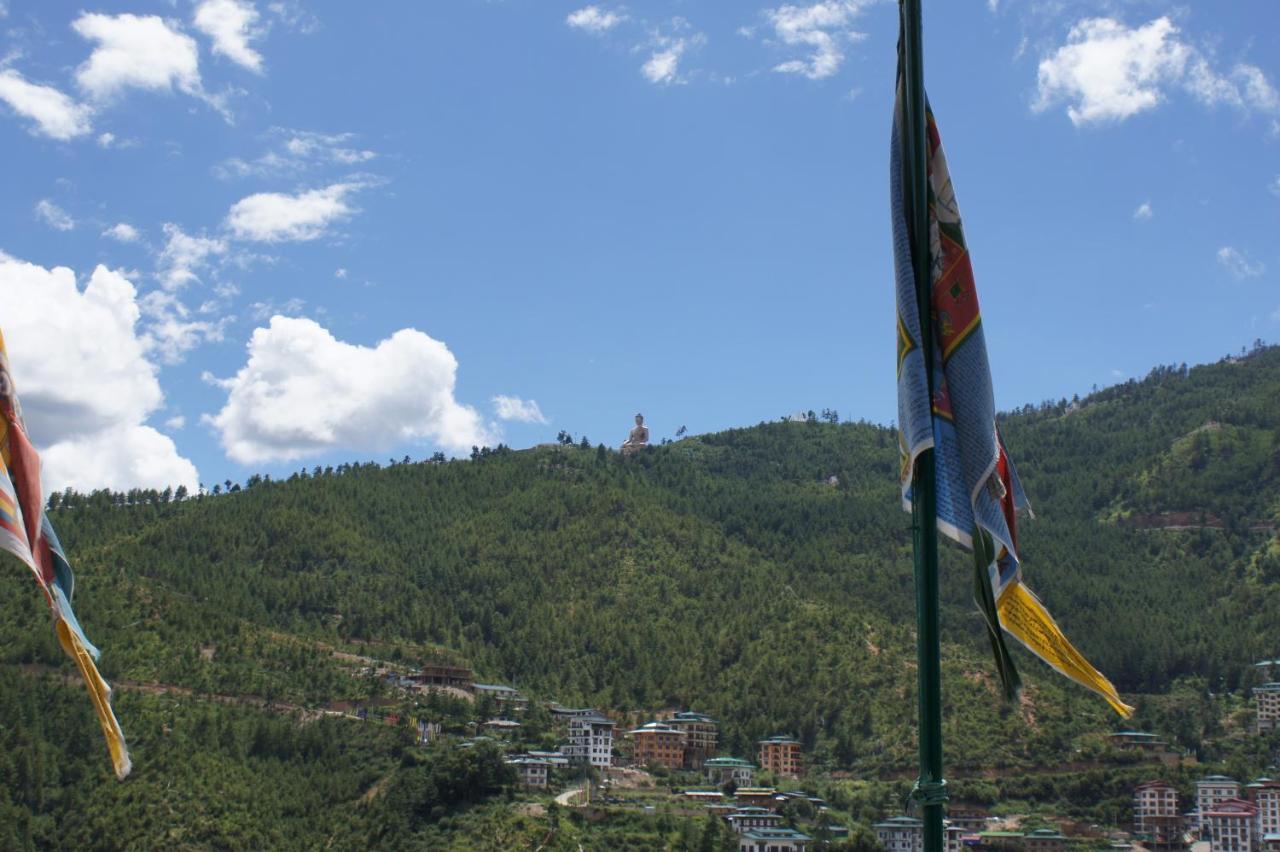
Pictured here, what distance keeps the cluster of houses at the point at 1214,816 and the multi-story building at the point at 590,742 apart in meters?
23.6

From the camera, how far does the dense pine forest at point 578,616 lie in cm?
6669

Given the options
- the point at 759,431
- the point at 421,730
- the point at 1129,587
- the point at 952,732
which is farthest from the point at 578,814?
the point at 759,431

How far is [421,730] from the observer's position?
7575 centimetres

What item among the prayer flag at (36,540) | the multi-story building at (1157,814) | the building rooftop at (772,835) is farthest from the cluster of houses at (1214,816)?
the prayer flag at (36,540)

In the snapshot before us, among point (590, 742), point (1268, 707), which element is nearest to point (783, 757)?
point (590, 742)

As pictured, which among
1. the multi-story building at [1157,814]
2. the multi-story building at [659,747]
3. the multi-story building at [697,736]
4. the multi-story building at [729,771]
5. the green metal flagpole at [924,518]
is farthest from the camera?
the multi-story building at [697,736]

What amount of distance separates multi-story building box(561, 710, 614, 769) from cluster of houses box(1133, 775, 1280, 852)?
23587mm

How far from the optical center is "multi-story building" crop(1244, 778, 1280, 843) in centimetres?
6962

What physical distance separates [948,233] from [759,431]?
155691mm

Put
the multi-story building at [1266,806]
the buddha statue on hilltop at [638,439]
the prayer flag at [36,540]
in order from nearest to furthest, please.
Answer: the prayer flag at [36,540] → the multi-story building at [1266,806] → the buddha statue on hilltop at [638,439]

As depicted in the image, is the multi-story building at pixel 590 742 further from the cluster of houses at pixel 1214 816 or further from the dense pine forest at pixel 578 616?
the cluster of houses at pixel 1214 816

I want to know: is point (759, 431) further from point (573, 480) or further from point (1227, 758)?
point (1227, 758)

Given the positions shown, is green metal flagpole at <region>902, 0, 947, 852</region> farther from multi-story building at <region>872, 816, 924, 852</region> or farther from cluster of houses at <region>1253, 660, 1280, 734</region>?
cluster of houses at <region>1253, 660, 1280, 734</region>

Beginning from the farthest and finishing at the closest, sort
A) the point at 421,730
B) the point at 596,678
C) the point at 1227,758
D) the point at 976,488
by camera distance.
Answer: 1. the point at 596,678
2. the point at 1227,758
3. the point at 421,730
4. the point at 976,488
